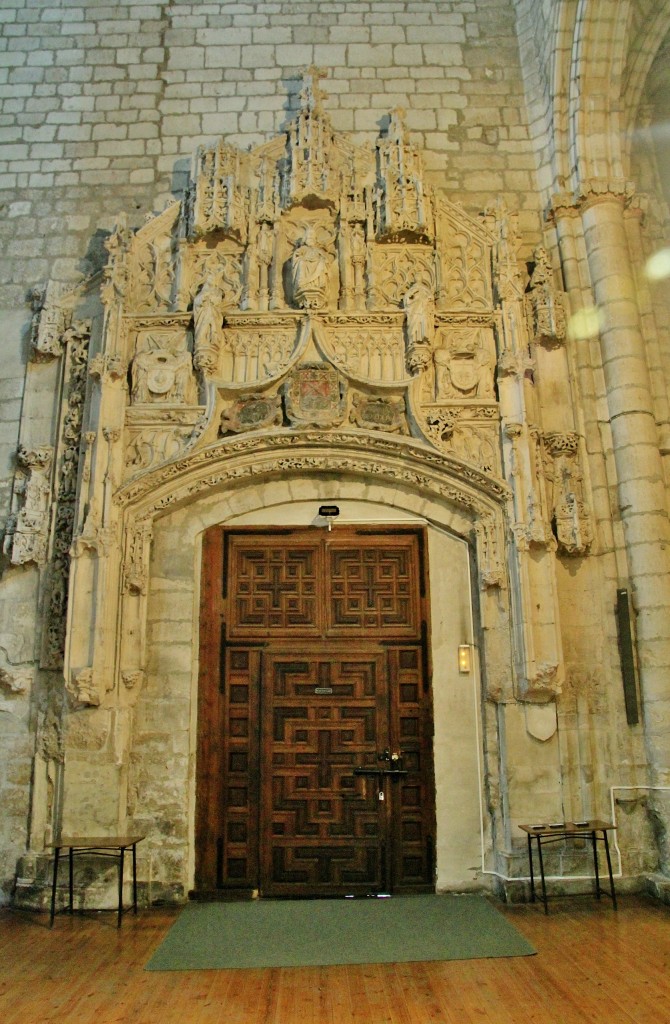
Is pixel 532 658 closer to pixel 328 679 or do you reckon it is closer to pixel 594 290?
pixel 328 679

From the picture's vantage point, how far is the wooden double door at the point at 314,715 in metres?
5.94

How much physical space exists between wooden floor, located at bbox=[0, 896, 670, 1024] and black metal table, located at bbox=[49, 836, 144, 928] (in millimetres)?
344

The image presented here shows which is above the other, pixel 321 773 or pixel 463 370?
pixel 463 370

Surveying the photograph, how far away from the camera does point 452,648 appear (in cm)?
629

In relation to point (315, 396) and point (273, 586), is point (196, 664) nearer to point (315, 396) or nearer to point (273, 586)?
point (273, 586)

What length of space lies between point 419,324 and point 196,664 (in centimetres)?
331

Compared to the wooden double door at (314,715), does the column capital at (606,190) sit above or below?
above

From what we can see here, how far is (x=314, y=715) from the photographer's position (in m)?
6.18

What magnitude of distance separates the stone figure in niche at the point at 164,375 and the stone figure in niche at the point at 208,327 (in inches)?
6.6

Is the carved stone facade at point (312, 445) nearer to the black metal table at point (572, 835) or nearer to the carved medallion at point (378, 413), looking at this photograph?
the carved medallion at point (378, 413)

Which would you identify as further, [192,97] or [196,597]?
[192,97]

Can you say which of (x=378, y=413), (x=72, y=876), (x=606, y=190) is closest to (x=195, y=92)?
(x=378, y=413)

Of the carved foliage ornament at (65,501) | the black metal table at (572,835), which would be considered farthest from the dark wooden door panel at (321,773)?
the carved foliage ornament at (65,501)

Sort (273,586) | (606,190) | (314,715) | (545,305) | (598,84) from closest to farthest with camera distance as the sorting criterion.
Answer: (314,715) < (273,586) < (545,305) < (606,190) < (598,84)
